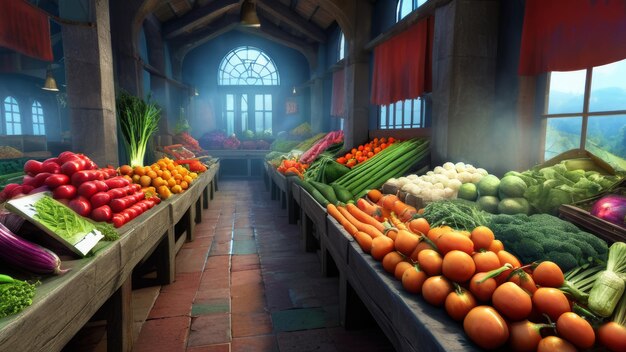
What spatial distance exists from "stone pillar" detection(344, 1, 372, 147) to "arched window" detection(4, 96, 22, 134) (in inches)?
604

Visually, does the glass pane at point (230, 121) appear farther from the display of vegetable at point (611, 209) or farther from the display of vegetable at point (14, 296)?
the display of vegetable at point (14, 296)

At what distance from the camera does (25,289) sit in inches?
54.3

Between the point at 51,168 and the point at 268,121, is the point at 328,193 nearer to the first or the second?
the point at 51,168

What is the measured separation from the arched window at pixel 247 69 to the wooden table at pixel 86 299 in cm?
1355

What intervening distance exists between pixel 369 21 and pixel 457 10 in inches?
163

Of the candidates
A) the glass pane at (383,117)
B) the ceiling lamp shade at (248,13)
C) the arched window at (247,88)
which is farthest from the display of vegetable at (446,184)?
the arched window at (247,88)

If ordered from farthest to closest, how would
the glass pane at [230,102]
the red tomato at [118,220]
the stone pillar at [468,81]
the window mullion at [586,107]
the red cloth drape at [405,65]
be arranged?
the glass pane at [230,102] → the red cloth drape at [405,65] → the stone pillar at [468,81] → the window mullion at [586,107] → the red tomato at [118,220]

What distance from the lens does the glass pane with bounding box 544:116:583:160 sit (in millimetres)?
3545

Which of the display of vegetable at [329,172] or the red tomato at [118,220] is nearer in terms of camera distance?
the red tomato at [118,220]

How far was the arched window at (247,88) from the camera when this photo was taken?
15.8 m

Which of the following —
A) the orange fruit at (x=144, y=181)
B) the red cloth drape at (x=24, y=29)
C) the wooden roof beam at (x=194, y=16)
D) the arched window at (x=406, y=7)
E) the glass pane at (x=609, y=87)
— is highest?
the wooden roof beam at (x=194, y=16)

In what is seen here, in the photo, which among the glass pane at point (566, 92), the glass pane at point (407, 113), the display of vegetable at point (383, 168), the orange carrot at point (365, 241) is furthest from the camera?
the glass pane at point (407, 113)

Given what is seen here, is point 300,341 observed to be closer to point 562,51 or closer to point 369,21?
point 562,51

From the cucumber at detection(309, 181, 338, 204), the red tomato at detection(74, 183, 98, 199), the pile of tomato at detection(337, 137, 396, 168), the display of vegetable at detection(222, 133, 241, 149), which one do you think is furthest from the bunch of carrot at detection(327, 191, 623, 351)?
the display of vegetable at detection(222, 133, 241, 149)
